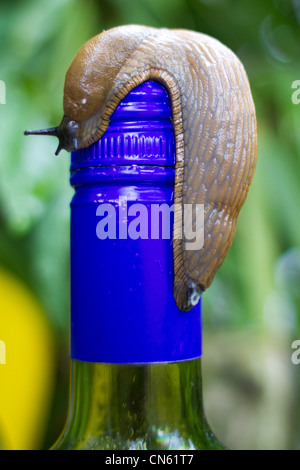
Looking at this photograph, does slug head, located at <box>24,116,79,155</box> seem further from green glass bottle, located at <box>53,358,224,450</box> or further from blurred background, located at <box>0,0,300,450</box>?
blurred background, located at <box>0,0,300,450</box>

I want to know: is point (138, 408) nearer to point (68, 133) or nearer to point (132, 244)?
point (132, 244)

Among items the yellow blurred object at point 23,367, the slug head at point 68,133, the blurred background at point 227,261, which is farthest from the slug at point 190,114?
the yellow blurred object at point 23,367

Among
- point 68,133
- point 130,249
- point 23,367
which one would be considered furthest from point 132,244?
point 23,367

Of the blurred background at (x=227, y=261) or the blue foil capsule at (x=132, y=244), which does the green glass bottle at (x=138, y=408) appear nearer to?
the blue foil capsule at (x=132, y=244)

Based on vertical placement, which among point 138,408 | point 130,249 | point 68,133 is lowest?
point 138,408

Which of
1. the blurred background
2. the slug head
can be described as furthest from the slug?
the blurred background

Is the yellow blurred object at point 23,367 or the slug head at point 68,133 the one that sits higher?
the slug head at point 68,133
